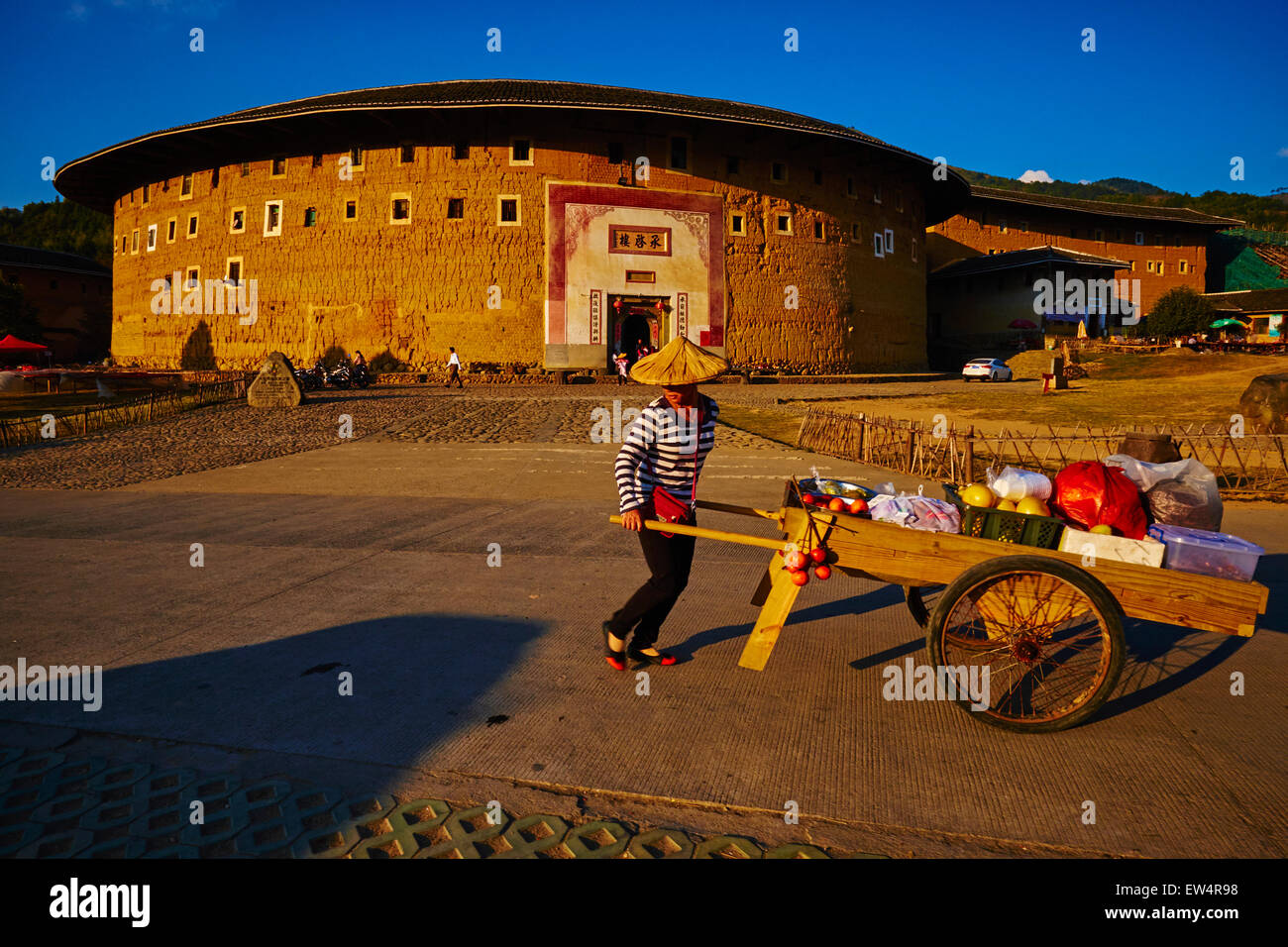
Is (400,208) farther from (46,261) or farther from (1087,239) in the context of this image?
(1087,239)

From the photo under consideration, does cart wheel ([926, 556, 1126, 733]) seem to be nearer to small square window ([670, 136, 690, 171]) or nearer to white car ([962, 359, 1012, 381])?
small square window ([670, 136, 690, 171])

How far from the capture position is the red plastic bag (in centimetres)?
366

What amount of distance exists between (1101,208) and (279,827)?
2520 inches

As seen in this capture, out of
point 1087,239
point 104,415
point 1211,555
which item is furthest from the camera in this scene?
point 1087,239

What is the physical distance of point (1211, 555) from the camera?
11.4ft

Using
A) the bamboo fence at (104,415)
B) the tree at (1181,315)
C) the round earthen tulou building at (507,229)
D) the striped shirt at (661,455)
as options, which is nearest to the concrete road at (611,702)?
the striped shirt at (661,455)

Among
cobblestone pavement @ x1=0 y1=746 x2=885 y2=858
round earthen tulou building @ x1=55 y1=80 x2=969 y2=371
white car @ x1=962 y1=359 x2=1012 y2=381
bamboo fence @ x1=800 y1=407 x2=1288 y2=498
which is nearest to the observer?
cobblestone pavement @ x1=0 y1=746 x2=885 y2=858

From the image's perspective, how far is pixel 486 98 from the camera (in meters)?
30.2

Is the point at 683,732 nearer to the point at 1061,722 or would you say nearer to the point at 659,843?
the point at 659,843

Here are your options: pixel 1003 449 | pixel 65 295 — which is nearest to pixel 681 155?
pixel 1003 449

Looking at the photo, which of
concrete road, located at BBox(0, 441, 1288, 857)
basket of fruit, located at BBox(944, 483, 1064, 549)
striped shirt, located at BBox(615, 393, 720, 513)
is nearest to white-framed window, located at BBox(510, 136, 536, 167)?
concrete road, located at BBox(0, 441, 1288, 857)

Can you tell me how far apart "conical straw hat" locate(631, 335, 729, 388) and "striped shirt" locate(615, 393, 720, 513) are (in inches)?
4.8

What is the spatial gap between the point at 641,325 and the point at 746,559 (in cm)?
2708
